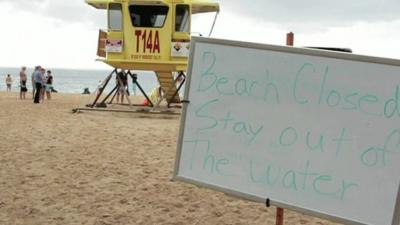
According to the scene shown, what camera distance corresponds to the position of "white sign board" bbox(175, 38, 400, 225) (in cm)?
383

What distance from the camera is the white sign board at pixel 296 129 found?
3828mm

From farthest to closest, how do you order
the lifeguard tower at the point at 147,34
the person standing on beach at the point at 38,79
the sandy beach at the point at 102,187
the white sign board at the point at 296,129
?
the person standing on beach at the point at 38,79, the lifeguard tower at the point at 147,34, the sandy beach at the point at 102,187, the white sign board at the point at 296,129

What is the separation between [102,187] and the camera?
7.46m

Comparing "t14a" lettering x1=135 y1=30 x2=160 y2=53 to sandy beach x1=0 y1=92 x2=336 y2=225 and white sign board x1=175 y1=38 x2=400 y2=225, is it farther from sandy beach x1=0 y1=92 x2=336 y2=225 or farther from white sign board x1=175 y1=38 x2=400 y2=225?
white sign board x1=175 y1=38 x2=400 y2=225

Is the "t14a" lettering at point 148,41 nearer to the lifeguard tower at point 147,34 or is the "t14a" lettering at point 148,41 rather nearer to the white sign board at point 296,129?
the lifeguard tower at point 147,34

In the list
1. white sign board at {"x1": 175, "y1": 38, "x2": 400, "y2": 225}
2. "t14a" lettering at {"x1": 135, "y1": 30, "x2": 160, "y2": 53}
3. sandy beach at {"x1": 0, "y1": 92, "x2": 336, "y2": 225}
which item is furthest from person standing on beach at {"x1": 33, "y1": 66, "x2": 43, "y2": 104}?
white sign board at {"x1": 175, "y1": 38, "x2": 400, "y2": 225}

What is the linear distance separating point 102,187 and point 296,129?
3945 millimetres

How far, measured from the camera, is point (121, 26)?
1864 cm

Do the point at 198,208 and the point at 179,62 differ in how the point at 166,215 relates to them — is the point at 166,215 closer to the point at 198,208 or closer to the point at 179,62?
the point at 198,208

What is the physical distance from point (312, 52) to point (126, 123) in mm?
11854

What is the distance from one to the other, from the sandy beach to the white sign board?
1.99 meters

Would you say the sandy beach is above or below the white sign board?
below

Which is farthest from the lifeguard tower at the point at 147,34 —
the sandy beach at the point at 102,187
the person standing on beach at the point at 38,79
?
the sandy beach at the point at 102,187

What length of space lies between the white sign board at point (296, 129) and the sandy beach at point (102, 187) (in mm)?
1990
